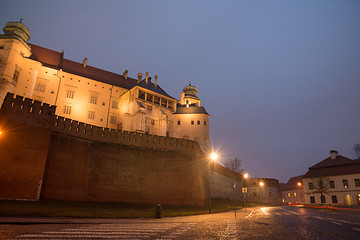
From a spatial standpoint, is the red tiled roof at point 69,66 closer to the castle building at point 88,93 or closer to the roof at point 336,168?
the castle building at point 88,93

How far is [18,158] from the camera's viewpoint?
2186cm

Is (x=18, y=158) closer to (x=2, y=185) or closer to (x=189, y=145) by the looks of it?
(x=2, y=185)

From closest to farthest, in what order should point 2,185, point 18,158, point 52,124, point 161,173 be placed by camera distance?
point 2,185
point 18,158
point 52,124
point 161,173

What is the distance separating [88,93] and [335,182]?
53593 millimetres

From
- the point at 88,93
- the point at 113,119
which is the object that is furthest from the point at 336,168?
the point at 88,93

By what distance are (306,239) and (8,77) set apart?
44735mm

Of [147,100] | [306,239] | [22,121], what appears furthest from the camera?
[147,100]

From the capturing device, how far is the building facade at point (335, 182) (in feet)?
156

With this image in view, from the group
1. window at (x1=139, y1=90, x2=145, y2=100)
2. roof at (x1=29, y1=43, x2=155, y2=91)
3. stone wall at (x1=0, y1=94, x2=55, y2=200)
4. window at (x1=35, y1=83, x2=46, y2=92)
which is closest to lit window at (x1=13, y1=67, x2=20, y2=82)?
window at (x1=35, y1=83, x2=46, y2=92)

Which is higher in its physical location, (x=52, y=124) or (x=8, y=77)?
(x=8, y=77)

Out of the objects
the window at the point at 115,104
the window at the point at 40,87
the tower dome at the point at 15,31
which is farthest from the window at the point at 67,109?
the tower dome at the point at 15,31

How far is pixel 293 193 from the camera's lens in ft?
259

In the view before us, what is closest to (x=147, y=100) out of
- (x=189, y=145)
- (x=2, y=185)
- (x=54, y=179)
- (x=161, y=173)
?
(x=189, y=145)

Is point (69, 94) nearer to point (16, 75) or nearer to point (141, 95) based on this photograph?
point (16, 75)
